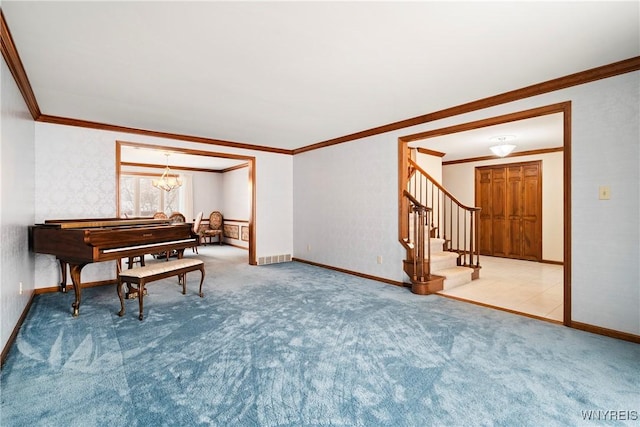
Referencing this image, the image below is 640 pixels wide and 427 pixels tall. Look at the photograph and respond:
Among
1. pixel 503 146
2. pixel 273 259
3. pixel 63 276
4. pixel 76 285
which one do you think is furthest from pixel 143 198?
pixel 503 146

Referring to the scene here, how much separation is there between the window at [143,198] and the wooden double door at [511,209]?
27.1ft

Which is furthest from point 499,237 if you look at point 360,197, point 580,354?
point 580,354

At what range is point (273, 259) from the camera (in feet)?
20.5

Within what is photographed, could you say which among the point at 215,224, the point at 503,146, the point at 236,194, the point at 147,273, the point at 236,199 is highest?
the point at 503,146

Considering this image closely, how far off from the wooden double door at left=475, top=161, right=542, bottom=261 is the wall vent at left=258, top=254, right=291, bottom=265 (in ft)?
13.3

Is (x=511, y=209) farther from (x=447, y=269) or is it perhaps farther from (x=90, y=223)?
(x=90, y=223)

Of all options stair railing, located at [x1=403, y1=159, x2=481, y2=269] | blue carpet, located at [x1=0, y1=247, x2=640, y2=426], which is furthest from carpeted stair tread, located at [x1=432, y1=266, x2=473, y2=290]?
blue carpet, located at [x1=0, y1=247, x2=640, y2=426]

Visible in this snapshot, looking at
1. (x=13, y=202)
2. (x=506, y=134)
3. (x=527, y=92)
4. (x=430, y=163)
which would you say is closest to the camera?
(x=13, y=202)

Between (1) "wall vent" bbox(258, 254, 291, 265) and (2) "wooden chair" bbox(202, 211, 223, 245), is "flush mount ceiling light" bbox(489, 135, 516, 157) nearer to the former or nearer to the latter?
(1) "wall vent" bbox(258, 254, 291, 265)

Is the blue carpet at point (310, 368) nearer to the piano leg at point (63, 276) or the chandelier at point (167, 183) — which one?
the piano leg at point (63, 276)

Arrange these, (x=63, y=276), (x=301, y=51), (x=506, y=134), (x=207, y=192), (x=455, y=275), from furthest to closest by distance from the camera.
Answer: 1. (x=207, y=192)
2. (x=506, y=134)
3. (x=455, y=275)
4. (x=63, y=276)
5. (x=301, y=51)

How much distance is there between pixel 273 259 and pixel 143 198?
4885 millimetres

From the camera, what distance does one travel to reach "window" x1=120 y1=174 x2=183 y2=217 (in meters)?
8.33

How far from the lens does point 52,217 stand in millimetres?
4008
